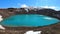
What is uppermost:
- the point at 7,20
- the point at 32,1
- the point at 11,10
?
the point at 32,1

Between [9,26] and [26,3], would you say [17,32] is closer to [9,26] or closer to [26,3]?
[9,26]

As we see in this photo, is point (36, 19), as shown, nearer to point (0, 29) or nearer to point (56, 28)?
point (56, 28)

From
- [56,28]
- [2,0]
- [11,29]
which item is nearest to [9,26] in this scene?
[11,29]

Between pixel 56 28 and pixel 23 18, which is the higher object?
pixel 23 18

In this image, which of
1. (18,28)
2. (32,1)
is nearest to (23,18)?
(18,28)

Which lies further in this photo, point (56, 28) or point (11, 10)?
point (11, 10)

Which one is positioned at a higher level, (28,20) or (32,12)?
(32,12)
